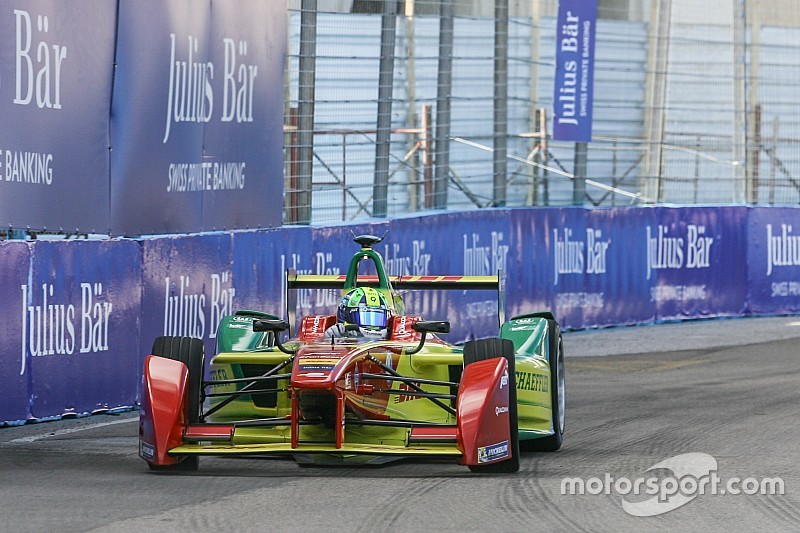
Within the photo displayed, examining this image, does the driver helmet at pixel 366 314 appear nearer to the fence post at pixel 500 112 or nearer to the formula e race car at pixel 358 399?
the formula e race car at pixel 358 399

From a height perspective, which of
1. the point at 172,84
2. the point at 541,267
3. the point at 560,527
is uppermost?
the point at 172,84

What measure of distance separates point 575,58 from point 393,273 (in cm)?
638

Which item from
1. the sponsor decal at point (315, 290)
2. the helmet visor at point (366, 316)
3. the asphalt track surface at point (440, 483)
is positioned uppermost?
the sponsor decal at point (315, 290)

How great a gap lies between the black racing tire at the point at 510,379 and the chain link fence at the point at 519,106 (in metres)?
8.11

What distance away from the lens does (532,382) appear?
11086 millimetres

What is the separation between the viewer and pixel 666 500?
9.02 metres

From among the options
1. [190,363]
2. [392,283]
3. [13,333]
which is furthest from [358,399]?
[13,333]

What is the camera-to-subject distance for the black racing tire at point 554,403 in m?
11.2

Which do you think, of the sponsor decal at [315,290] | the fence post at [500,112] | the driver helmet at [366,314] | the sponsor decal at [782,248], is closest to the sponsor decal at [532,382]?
the driver helmet at [366,314]

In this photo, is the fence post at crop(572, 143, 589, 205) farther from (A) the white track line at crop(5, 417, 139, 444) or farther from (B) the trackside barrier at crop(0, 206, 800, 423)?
(A) the white track line at crop(5, 417, 139, 444)

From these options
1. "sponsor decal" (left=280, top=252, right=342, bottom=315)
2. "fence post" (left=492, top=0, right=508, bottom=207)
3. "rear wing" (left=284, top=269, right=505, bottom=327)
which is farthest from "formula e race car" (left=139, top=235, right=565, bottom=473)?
"fence post" (left=492, top=0, right=508, bottom=207)

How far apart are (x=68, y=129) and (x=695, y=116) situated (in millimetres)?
14095

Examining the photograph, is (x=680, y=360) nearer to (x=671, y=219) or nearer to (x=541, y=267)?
(x=541, y=267)

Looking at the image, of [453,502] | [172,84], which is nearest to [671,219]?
[172,84]
